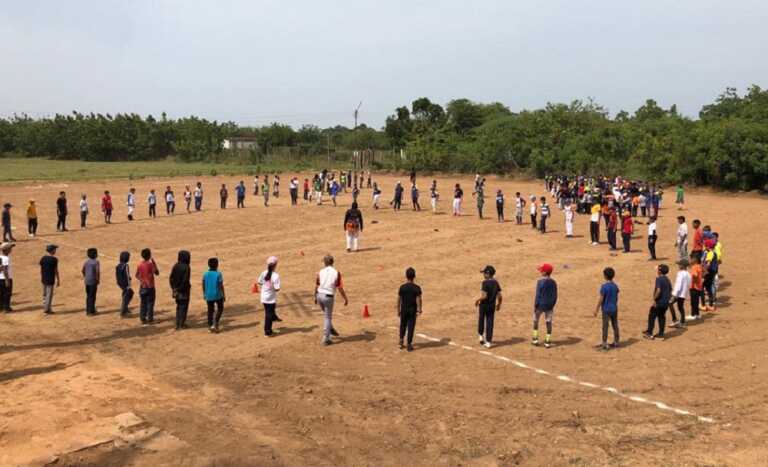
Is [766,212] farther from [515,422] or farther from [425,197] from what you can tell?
[515,422]

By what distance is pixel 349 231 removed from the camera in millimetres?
21547

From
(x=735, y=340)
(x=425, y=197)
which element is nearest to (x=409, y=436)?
(x=735, y=340)

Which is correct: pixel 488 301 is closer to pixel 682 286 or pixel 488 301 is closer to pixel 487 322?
pixel 487 322

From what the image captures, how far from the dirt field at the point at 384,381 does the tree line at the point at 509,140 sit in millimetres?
25582

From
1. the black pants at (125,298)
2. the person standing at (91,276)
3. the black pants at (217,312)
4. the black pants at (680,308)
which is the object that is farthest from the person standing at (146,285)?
the black pants at (680,308)

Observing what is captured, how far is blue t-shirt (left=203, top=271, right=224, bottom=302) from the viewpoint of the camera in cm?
1248

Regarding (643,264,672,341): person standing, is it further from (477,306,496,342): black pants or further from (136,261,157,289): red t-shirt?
(136,261,157,289): red t-shirt

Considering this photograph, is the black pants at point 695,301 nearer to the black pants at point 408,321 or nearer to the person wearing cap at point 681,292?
the person wearing cap at point 681,292

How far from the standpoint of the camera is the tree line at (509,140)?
42.2m

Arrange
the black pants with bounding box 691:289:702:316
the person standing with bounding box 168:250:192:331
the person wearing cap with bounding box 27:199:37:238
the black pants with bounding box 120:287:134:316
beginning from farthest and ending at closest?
the person wearing cap with bounding box 27:199:37:238
the black pants with bounding box 120:287:134:316
the black pants with bounding box 691:289:702:316
the person standing with bounding box 168:250:192:331

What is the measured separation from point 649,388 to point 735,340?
11.2 ft

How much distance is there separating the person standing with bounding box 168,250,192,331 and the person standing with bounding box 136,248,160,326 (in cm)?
79

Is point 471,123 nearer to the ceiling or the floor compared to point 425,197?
nearer to the ceiling

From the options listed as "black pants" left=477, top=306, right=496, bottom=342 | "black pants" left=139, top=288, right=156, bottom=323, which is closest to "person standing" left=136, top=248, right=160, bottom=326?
"black pants" left=139, top=288, right=156, bottom=323
